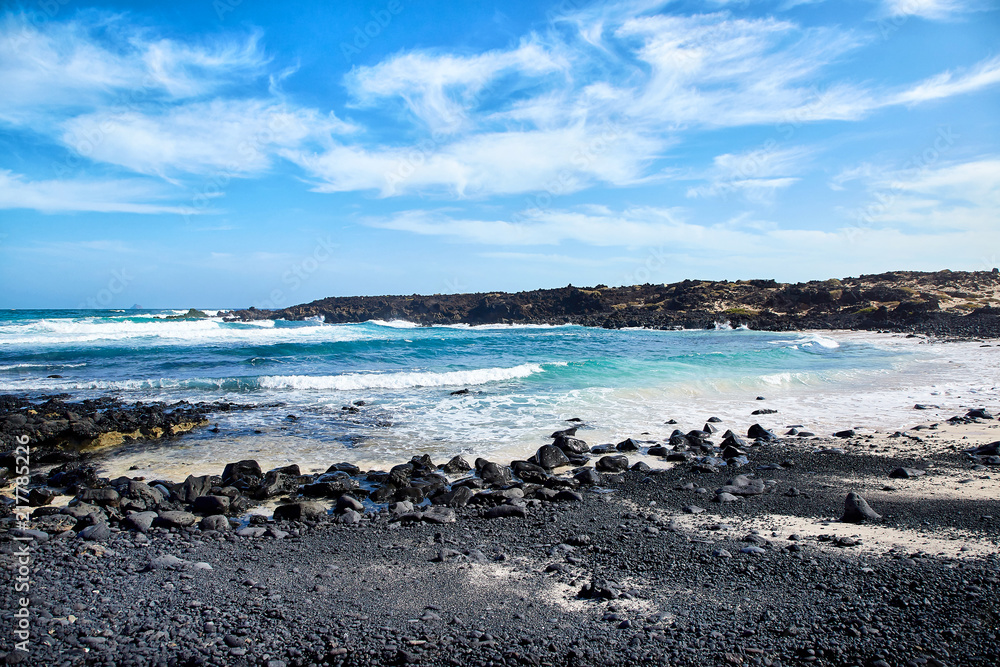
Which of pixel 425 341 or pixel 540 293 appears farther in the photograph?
pixel 540 293

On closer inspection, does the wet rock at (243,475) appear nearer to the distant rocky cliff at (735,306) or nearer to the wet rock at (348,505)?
the wet rock at (348,505)

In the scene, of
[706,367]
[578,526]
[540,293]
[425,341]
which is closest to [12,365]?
[425,341]

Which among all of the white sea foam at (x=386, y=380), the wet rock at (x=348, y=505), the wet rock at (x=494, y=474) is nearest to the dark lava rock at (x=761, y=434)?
the wet rock at (x=494, y=474)

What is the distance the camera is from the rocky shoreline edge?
11.8 ft

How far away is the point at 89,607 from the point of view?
411 cm

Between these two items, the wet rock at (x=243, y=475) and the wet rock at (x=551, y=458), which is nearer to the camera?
the wet rock at (x=243, y=475)

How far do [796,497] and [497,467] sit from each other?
4.09 m

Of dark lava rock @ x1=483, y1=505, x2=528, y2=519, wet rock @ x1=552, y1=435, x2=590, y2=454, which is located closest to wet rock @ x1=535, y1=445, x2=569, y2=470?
wet rock @ x1=552, y1=435, x2=590, y2=454

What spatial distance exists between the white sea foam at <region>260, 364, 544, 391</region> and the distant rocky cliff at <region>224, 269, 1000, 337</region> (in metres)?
33.5

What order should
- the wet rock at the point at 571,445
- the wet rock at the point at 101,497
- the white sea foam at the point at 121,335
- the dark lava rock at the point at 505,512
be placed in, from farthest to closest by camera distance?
the white sea foam at the point at 121,335
the wet rock at the point at 571,445
the wet rock at the point at 101,497
the dark lava rock at the point at 505,512

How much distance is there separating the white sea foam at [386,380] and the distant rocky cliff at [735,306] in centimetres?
3348

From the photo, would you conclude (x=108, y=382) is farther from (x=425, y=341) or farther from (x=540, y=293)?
(x=540, y=293)

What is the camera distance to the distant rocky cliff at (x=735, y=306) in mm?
44656

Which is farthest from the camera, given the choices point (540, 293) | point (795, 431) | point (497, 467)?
point (540, 293)
